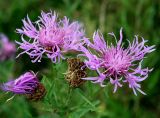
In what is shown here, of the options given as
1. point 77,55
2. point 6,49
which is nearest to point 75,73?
point 77,55

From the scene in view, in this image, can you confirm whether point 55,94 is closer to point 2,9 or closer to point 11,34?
point 11,34

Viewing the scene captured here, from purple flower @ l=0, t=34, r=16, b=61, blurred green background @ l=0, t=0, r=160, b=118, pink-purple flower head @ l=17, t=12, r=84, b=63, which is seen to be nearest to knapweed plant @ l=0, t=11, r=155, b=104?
pink-purple flower head @ l=17, t=12, r=84, b=63

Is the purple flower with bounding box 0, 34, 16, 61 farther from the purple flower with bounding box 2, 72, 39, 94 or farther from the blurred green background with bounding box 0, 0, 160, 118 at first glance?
the purple flower with bounding box 2, 72, 39, 94

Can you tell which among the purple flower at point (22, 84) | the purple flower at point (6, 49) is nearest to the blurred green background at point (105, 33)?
the purple flower at point (6, 49)

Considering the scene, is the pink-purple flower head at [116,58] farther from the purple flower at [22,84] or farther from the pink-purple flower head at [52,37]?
the purple flower at [22,84]

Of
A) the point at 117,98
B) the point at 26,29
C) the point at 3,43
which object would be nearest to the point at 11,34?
the point at 3,43

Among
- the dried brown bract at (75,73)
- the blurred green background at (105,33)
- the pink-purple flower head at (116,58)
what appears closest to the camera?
the pink-purple flower head at (116,58)
